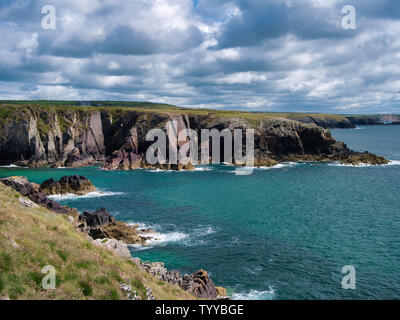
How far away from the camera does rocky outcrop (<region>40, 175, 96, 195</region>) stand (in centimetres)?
7900

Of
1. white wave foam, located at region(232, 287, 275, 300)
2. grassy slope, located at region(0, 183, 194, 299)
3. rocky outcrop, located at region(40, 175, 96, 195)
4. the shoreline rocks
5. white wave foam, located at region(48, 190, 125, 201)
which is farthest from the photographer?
rocky outcrop, located at region(40, 175, 96, 195)

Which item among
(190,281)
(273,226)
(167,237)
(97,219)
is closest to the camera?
(190,281)

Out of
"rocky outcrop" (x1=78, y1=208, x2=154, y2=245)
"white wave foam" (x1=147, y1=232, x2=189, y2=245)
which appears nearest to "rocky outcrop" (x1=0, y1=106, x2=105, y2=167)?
"rocky outcrop" (x1=78, y1=208, x2=154, y2=245)

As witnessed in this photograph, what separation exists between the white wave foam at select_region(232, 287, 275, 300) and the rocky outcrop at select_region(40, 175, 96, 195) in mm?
57084

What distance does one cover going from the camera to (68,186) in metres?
80.4

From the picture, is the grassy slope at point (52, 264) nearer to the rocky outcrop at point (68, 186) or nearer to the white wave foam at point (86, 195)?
the white wave foam at point (86, 195)

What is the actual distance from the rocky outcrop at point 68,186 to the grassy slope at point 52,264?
202 ft

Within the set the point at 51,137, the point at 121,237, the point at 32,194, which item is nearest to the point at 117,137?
the point at 51,137

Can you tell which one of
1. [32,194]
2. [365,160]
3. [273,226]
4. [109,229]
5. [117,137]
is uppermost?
[117,137]

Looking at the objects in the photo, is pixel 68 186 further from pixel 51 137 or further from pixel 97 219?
pixel 51 137

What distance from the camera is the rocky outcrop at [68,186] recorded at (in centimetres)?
7900

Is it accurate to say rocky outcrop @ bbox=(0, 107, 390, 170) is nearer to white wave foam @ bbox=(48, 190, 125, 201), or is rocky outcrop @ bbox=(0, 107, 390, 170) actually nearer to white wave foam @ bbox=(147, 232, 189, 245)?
white wave foam @ bbox=(48, 190, 125, 201)

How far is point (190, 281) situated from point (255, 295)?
6963mm
